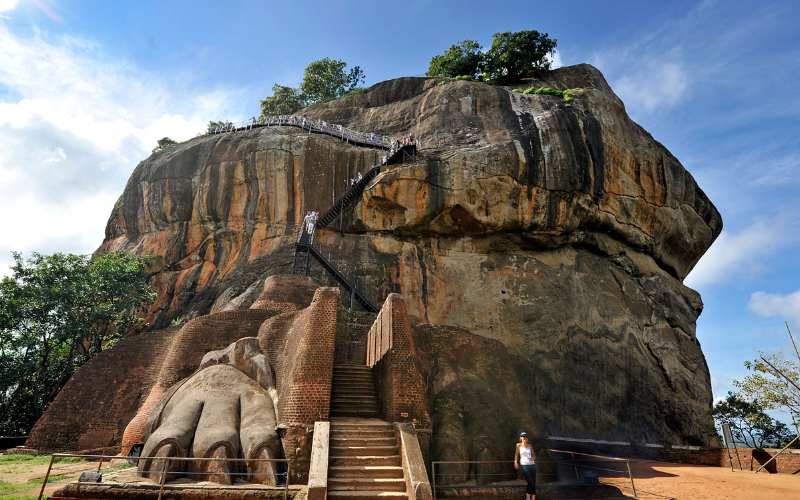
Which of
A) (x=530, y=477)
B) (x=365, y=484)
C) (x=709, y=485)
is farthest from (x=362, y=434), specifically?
(x=709, y=485)

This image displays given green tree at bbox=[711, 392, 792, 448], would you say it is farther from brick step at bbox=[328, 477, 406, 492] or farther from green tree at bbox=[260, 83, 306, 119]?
green tree at bbox=[260, 83, 306, 119]

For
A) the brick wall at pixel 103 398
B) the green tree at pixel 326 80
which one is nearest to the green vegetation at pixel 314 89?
the green tree at pixel 326 80

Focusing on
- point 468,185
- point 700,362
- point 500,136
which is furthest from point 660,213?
point 468,185

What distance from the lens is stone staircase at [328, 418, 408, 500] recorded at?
7.32 meters

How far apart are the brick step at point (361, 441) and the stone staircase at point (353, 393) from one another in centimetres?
153

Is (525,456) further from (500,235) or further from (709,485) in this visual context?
(500,235)

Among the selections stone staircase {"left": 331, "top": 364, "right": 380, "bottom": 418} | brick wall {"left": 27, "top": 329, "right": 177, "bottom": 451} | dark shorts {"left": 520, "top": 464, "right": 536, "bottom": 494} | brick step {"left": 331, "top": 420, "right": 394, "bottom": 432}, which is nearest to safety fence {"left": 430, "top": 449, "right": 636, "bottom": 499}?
dark shorts {"left": 520, "top": 464, "right": 536, "bottom": 494}

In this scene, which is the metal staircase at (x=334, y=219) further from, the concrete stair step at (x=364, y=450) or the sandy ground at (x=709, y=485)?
the concrete stair step at (x=364, y=450)

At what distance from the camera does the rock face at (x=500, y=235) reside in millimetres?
23562

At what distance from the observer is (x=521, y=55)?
123 ft

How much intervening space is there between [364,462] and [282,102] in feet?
133

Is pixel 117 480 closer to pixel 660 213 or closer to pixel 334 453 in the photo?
pixel 334 453

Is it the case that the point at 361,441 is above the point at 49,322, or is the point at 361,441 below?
below

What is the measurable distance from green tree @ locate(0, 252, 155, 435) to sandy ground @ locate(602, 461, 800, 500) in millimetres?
19813
